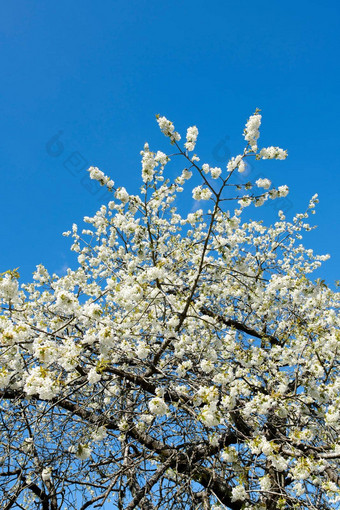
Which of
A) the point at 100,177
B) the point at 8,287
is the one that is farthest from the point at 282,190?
the point at 8,287

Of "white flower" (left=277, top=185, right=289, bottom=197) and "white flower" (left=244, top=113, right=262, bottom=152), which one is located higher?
"white flower" (left=244, top=113, right=262, bottom=152)

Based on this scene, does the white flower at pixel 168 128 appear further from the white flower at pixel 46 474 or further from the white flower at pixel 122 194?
the white flower at pixel 46 474

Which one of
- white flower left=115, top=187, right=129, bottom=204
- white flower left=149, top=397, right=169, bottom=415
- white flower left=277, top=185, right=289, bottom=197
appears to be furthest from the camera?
white flower left=115, top=187, right=129, bottom=204

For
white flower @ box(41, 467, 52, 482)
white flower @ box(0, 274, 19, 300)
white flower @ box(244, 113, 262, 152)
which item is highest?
white flower @ box(244, 113, 262, 152)

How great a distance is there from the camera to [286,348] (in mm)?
5793

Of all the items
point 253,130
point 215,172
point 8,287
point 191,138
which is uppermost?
point 191,138

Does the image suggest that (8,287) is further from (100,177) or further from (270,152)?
(270,152)

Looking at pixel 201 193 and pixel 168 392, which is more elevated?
pixel 201 193

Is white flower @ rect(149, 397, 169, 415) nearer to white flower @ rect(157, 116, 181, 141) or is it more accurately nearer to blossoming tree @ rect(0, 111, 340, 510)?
blossoming tree @ rect(0, 111, 340, 510)

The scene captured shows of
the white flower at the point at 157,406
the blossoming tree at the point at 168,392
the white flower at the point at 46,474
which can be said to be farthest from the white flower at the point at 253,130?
the white flower at the point at 46,474

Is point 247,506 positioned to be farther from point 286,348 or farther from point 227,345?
point 286,348

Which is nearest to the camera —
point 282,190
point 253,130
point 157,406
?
point 157,406

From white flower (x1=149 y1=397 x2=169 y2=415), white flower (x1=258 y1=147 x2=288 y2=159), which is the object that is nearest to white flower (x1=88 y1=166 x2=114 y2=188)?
white flower (x1=258 y1=147 x2=288 y2=159)

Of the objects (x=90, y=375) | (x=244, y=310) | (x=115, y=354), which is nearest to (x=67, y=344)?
(x=90, y=375)
